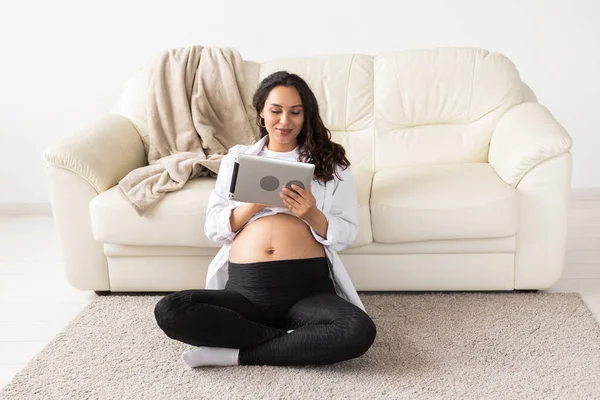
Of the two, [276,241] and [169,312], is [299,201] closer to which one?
[276,241]

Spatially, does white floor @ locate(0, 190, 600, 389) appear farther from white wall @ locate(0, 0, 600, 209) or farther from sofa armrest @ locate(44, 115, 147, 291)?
white wall @ locate(0, 0, 600, 209)

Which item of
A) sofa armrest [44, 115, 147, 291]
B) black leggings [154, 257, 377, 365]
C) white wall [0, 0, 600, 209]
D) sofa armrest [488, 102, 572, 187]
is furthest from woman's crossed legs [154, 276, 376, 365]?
white wall [0, 0, 600, 209]

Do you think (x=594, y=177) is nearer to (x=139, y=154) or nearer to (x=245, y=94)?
(x=245, y=94)

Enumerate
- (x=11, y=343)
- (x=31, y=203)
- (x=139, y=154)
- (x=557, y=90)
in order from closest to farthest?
(x=11, y=343) < (x=139, y=154) < (x=557, y=90) < (x=31, y=203)

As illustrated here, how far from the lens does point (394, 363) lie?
6.28ft

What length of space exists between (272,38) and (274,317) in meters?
1.94

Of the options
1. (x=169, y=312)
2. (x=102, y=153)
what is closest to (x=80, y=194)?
(x=102, y=153)

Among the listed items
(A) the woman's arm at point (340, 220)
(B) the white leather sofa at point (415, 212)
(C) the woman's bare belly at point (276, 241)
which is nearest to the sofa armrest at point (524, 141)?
(B) the white leather sofa at point (415, 212)

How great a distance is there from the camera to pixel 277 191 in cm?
187

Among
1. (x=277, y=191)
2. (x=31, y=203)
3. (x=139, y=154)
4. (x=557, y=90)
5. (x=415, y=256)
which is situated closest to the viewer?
(x=277, y=191)

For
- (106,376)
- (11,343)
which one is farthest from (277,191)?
(11,343)

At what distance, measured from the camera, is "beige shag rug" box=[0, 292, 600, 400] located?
1778mm

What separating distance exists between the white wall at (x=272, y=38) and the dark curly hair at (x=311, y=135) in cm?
153

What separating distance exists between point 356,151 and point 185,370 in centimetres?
127
